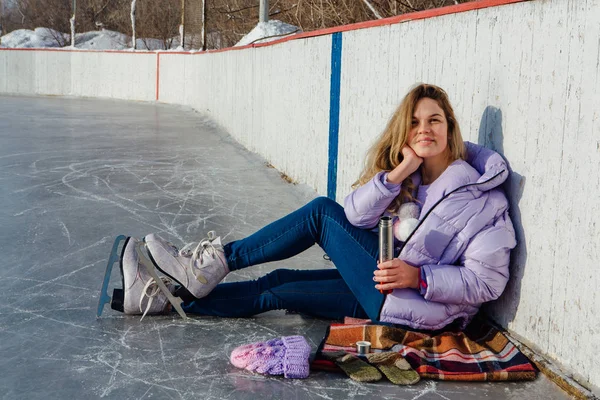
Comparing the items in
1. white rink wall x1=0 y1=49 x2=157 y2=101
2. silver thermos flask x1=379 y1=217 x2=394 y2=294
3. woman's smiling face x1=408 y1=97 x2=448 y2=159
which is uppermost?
white rink wall x1=0 y1=49 x2=157 y2=101

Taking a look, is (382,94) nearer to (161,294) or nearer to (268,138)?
(161,294)

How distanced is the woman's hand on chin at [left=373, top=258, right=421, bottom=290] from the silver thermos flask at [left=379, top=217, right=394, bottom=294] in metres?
0.02

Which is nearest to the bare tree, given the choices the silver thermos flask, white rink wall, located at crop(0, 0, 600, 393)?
white rink wall, located at crop(0, 0, 600, 393)

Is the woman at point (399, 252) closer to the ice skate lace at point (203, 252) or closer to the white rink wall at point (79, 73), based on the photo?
the ice skate lace at point (203, 252)

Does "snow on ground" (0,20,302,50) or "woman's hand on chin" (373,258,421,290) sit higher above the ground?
"snow on ground" (0,20,302,50)

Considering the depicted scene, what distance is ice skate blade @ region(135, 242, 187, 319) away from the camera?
322 cm

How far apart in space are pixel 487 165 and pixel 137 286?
1.46 metres

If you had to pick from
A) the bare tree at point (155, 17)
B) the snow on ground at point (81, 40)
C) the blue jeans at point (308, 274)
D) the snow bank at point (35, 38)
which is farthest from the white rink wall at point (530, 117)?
the snow bank at point (35, 38)

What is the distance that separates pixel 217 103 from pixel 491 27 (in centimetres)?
1115

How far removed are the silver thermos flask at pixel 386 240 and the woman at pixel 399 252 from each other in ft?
0.09

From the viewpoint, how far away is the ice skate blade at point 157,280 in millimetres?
3225

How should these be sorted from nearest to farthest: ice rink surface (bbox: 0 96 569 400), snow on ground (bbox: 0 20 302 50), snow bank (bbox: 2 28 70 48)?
1. ice rink surface (bbox: 0 96 569 400)
2. snow on ground (bbox: 0 20 302 50)
3. snow bank (bbox: 2 28 70 48)

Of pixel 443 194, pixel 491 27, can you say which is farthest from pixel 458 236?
pixel 491 27

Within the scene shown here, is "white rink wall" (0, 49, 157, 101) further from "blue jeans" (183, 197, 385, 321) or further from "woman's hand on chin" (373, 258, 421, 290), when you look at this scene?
"woman's hand on chin" (373, 258, 421, 290)
